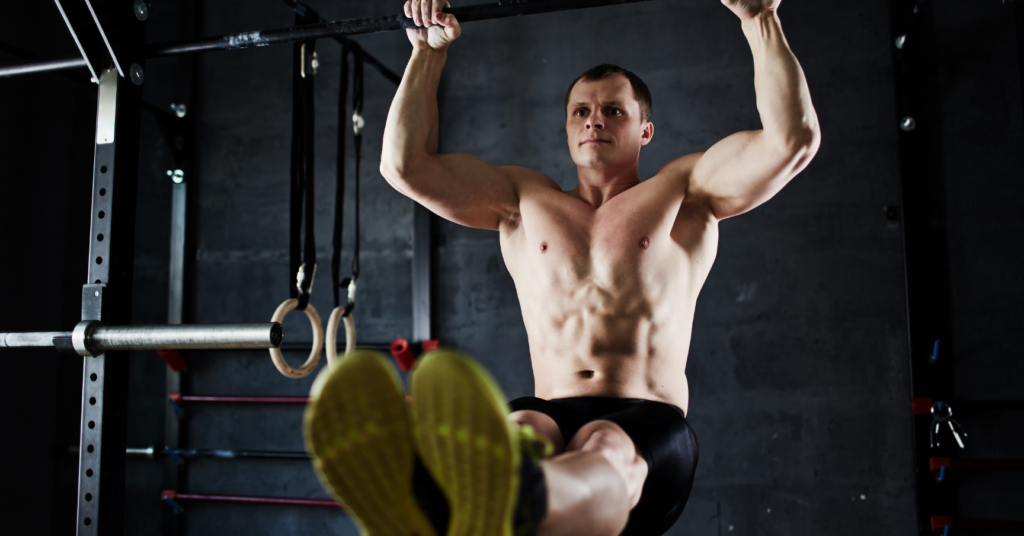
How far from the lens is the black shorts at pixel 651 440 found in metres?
1.43

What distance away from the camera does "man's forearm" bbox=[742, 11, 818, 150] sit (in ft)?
5.41

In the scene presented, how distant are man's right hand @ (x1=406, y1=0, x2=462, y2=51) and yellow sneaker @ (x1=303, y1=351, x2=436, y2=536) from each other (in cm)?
117

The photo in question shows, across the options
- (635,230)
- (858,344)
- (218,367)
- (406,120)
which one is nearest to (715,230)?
(635,230)

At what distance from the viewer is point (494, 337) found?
3486mm

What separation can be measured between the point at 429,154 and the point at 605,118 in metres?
0.60

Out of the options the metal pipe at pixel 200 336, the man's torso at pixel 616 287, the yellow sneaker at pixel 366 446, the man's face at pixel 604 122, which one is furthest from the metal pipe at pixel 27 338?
the man's face at pixel 604 122

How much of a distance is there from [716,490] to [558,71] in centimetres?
246

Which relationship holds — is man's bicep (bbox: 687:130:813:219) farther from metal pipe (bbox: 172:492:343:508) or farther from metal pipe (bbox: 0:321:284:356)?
metal pipe (bbox: 172:492:343:508)

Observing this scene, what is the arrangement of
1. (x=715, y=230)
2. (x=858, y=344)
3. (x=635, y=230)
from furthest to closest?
(x=858, y=344) < (x=715, y=230) < (x=635, y=230)

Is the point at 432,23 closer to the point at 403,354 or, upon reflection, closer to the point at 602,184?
the point at 602,184

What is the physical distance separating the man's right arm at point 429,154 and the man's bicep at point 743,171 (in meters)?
0.65

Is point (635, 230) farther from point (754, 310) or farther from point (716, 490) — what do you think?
point (716, 490)

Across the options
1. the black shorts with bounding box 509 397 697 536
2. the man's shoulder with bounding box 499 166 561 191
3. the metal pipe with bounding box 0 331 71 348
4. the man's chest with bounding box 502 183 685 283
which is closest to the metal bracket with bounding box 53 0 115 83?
the metal pipe with bounding box 0 331 71 348

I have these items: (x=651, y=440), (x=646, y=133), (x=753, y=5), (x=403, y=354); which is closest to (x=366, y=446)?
(x=651, y=440)
